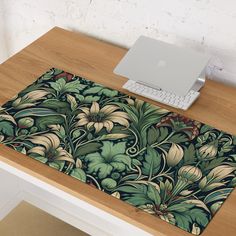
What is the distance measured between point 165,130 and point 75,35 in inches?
20.6

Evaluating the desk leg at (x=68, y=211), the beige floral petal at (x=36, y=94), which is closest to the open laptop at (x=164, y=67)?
the beige floral petal at (x=36, y=94)

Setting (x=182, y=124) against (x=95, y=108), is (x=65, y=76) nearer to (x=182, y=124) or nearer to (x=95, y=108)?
(x=95, y=108)

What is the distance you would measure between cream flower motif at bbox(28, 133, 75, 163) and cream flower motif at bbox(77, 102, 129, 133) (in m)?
0.09

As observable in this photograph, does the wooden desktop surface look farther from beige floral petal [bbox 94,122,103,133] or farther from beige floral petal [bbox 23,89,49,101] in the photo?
beige floral petal [bbox 94,122,103,133]

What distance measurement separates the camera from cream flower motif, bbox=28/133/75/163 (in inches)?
46.6

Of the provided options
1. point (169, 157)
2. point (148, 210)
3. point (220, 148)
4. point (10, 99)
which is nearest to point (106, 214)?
point (148, 210)

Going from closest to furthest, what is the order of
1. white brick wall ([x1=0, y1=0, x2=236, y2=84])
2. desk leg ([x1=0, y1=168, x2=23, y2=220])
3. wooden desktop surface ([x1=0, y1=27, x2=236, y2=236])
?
wooden desktop surface ([x1=0, y1=27, x2=236, y2=236]), white brick wall ([x1=0, y1=0, x2=236, y2=84]), desk leg ([x1=0, y1=168, x2=23, y2=220])

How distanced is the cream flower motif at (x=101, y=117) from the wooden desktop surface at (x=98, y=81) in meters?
0.10

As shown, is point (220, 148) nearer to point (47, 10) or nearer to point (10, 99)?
point (10, 99)

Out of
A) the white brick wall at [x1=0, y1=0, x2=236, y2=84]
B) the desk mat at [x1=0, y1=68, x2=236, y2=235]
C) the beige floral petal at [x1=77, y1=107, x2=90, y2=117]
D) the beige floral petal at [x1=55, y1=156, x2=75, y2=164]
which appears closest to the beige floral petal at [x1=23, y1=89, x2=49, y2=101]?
the desk mat at [x1=0, y1=68, x2=236, y2=235]

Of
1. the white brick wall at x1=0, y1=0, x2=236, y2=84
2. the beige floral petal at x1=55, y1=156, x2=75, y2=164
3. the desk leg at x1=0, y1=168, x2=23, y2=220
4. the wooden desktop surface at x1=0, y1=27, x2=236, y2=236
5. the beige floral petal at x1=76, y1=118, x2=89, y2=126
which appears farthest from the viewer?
the desk leg at x1=0, y1=168, x2=23, y2=220

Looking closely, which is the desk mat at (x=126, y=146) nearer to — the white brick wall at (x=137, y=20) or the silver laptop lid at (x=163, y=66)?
the silver laptop lid at (x=163, y=66)

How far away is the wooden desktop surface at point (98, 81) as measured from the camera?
1057 millimetres

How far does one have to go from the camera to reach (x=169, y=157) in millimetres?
1192
